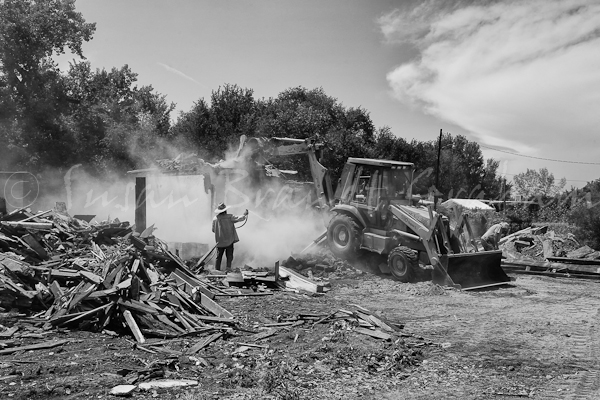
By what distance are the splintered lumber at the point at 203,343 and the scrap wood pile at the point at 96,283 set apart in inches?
10.7

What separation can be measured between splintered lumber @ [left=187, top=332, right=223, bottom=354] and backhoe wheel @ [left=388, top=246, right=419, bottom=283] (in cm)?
634

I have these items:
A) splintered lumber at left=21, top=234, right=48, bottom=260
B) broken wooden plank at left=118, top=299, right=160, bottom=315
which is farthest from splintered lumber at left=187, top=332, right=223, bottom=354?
splintered lumber at left=21, top=234, right=48, bottom=260

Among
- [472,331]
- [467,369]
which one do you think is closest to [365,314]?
[472,331]

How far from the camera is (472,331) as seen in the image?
7.54m

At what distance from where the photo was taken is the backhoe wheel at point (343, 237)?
12945 millimetres

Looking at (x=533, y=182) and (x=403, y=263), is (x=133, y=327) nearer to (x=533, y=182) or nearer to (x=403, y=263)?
(x=403, y=263)

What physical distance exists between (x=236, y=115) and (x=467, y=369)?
3134cm

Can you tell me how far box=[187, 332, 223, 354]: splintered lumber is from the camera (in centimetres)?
595

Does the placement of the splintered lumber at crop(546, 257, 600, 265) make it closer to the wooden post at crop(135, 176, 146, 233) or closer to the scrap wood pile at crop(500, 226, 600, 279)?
the scrap wood pile at crop(500, 226, 600, 279)

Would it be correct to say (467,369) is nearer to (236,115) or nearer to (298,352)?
Answer: (298,352)

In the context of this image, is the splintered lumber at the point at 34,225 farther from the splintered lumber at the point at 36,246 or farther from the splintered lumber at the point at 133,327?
the splintered lumber at the point at 133,327

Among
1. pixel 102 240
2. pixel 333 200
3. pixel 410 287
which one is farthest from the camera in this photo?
pixel 333 200

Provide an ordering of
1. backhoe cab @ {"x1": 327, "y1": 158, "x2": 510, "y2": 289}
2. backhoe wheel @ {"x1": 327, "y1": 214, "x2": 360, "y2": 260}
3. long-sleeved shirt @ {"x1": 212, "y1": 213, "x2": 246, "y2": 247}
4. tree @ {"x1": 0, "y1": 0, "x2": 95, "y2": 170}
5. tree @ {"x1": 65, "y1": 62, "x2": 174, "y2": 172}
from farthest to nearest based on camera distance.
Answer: tree @ {"x1": 65, "y1": 62, "x2": 174, "y2": 172}, tree @ {"x1": 0, "y1": 0, "x2": 95, "y2": 170}, backhoe wheel @ {"x1": 327, "y1": 214, "x2": 360, "y2": 260}, backhoe cab @ {"x1": 327, "y1": 158, "x2": 510, "y2": 289}, long-sleeved shirt @ {"x1": 212, "y1": 213, "x2": 246, "y2": 247}

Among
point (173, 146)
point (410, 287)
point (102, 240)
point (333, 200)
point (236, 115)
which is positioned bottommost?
point (410, 287)
